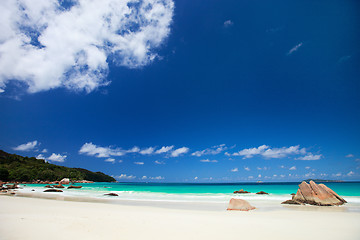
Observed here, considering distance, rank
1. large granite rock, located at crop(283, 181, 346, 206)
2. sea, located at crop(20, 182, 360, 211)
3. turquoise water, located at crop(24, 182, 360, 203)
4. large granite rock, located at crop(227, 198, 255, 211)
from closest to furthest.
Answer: large granite rock, located at crop(227, 198, 255, 211) → large granite rock, located at crop(283, 181, 346, 206) → sea, located at crop(20, 182, 360, 211) → turquoise water, located at crop(24, 182, 360, 203)

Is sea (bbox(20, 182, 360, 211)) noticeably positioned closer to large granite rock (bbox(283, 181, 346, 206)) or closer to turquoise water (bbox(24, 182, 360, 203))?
turquoise water (bbox(24, 182, 360, 203))

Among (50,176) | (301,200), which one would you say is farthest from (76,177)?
(301,200)

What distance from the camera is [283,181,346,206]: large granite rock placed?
53.1ft

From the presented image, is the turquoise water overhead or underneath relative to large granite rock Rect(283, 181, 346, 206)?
underneath

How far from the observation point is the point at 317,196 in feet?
54.3

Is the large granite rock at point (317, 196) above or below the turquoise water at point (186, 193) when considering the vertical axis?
above

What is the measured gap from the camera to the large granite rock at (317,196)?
1619cm

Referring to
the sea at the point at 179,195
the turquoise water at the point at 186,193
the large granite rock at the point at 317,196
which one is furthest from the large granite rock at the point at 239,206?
the turquoise water at the point at 186,193

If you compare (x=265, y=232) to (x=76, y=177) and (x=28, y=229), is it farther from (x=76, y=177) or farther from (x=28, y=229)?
(x=76, y=177)

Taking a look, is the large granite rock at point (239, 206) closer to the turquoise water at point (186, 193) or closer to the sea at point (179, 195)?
the sea at point (179, 195)

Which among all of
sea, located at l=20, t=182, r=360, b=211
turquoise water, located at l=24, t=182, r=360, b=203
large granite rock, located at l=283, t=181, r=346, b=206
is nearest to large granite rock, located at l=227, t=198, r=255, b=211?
sea, located at l=20, t=182, r=360, b=211

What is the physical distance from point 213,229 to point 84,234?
4.47m

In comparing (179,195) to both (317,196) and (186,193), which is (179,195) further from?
(317,196)

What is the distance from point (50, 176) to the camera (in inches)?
4008
